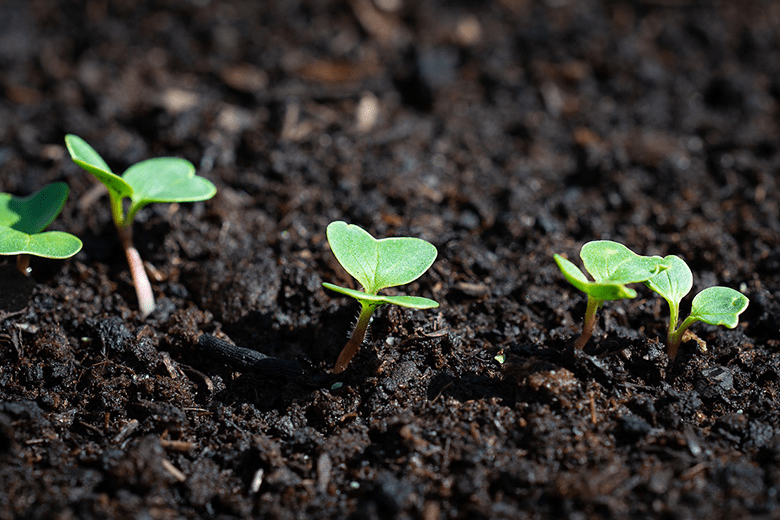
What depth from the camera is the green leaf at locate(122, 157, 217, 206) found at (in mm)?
1921

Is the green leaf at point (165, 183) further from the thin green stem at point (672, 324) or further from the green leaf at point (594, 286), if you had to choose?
the thin green stem at point (672, 324)

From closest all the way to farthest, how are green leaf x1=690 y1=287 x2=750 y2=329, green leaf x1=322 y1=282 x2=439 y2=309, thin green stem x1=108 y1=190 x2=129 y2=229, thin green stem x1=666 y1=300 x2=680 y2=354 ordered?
green leaf x1=322 y1=282 x2=439 y2=309, green leaf x1=690 y1=287 x2=750 y2=329, thin green stem x1=666 y1=300 x2=680 y2=354, thin green stem x1=108 y1=190 x2=129 y2=229

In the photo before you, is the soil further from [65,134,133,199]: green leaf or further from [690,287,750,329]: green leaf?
[65,134,133,199]: green leaf

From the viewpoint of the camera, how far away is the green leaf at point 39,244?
1708 mm

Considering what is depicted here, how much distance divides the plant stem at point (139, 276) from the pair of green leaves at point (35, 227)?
0.70 ft

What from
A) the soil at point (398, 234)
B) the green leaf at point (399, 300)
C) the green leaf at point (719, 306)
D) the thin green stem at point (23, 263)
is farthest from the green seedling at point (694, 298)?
the thin green stem at point (23, 263)

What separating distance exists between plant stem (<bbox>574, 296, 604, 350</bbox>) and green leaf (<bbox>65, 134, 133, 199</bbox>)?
1336 mm

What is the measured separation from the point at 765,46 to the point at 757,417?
8.39 feet

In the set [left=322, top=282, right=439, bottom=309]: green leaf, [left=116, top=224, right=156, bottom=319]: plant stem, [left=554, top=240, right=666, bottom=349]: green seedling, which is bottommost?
[left=116, top=224, right=156, bottom=319]: plant stem

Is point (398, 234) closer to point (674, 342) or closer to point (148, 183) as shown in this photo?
point (148, 183)

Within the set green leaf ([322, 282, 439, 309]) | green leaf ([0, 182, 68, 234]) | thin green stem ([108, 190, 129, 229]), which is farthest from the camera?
thin green stem ([108, 190, 129, 229])

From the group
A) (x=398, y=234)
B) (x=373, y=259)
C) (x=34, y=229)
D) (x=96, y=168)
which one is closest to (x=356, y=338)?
(x=373, y=259)

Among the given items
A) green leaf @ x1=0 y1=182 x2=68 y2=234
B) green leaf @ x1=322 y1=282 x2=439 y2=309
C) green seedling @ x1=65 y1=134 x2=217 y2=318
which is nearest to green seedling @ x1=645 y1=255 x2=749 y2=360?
green leaf @ x1=322 y1=282 x2=439 y2=309

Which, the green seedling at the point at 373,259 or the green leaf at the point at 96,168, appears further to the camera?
the green leaf at the point at 96,168
